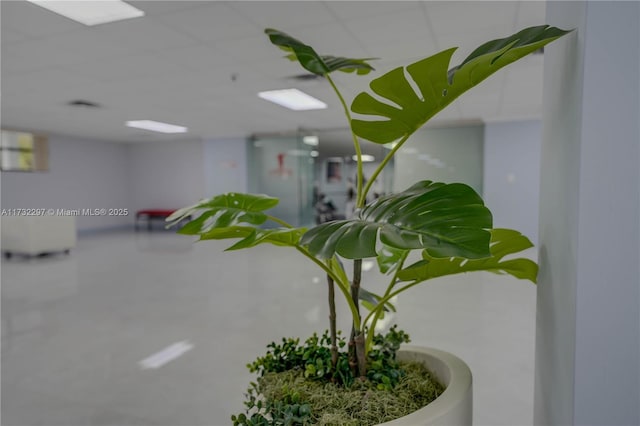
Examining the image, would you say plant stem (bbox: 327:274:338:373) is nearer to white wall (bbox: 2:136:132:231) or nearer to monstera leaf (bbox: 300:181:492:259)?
monstera leaf (bbox: 300:181:492:259)

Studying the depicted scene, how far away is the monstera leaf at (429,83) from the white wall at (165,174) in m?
13.1

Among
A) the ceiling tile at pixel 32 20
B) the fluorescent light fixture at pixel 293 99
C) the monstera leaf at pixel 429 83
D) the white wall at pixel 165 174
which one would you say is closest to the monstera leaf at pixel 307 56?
the monstera leaf at pixel 429 83

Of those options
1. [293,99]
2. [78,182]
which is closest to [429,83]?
[293,99]

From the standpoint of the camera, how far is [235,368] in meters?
3.00

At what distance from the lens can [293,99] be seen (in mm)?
7613

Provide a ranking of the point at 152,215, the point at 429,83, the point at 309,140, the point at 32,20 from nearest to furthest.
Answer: the point at 429,83 < the point at 32,20 < the point at 309,140 < the point at 152,215

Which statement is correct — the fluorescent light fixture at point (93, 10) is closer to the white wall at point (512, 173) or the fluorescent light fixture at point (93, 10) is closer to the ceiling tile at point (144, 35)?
the ceiling tile at point (144, 35)

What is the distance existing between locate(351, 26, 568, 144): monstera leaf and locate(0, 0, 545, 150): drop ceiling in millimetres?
2789

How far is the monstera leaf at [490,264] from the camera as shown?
1298 millimetres

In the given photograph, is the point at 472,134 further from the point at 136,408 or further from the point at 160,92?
the point at 136,408

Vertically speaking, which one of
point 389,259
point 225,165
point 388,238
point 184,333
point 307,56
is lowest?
point 184,333

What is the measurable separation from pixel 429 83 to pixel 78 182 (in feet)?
46.4

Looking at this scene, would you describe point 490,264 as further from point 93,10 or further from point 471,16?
point 93,10

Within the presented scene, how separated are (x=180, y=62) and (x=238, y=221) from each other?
4474mm
